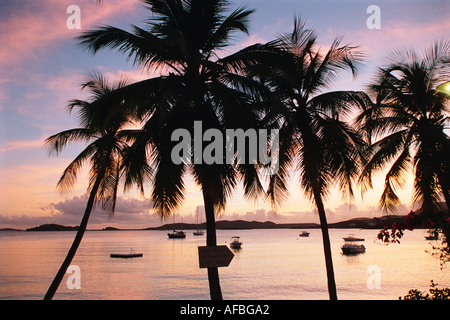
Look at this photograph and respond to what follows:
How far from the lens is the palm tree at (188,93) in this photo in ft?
27.5

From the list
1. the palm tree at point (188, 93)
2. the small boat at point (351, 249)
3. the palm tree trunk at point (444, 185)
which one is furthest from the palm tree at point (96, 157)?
the small boat at point (351, 249)

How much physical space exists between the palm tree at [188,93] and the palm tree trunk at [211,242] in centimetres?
2

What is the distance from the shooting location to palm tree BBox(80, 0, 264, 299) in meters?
8.38

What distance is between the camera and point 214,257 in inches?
255

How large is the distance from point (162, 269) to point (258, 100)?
63398 mm

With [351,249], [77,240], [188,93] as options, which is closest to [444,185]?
[188,93]

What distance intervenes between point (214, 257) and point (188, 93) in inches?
173

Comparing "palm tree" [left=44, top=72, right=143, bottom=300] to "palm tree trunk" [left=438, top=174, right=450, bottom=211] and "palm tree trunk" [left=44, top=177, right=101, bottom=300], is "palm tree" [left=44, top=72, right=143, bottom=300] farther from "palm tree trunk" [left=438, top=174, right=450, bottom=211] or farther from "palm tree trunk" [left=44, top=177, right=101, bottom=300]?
"palm tree trunk" [left=438, top=174, right=450, bottom=211]

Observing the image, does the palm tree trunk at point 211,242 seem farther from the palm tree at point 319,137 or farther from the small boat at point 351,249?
the small boat at point 351,249

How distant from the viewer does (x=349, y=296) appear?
41094 mm

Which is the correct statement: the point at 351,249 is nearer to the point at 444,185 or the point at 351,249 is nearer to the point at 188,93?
the point at 444,185

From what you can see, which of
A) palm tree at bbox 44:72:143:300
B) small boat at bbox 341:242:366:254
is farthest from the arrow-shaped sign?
small boat at bbox 341:242:366:254
